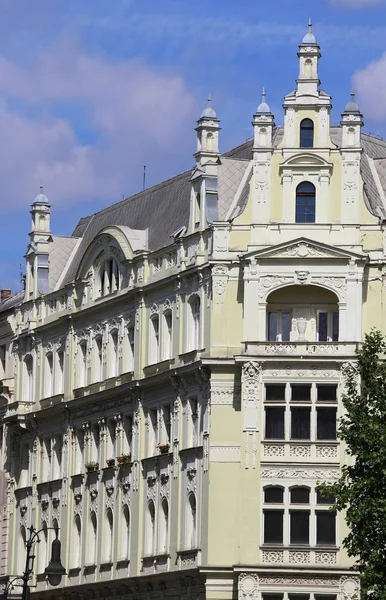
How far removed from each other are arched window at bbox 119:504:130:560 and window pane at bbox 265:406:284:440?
13.5 m

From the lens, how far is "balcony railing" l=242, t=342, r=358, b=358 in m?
94.9

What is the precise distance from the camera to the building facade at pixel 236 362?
9438cm

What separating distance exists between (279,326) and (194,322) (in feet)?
17.5

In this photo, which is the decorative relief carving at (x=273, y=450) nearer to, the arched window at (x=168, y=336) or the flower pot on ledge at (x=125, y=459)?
the arched window at (x=168, y=336)

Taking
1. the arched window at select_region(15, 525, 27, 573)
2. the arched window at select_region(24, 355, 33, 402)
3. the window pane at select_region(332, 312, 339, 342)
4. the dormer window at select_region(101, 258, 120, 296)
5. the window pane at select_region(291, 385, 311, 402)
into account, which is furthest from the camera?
the arched window at select_region(24, 355, 33, 402)

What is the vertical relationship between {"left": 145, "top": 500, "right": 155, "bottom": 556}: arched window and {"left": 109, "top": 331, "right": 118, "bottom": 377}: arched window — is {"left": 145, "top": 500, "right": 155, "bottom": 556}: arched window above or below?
below

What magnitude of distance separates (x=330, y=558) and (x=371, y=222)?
1542cm

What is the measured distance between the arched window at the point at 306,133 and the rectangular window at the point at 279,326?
25.7 ft

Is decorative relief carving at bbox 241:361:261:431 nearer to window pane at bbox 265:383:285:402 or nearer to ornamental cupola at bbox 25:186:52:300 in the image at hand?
window pane at bbox 265:383:285:402

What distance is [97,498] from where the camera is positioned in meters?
109

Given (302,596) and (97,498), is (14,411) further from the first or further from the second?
(302,596)

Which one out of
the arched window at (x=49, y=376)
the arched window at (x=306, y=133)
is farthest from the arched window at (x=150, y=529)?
the arched window at (x=306, y=133)

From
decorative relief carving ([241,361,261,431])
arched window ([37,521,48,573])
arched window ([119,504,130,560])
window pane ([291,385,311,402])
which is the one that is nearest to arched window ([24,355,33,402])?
arched window ([37,521,48,573])

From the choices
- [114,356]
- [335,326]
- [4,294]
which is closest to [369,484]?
[335,326]
